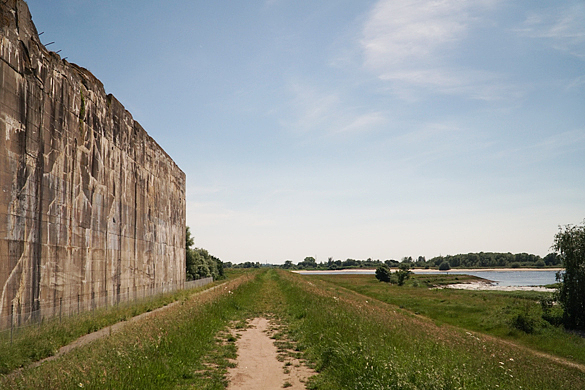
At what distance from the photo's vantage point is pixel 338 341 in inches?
440

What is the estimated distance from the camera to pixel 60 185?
742 inches

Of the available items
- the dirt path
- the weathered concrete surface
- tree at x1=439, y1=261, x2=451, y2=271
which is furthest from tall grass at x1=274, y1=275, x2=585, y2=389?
tree at x1=439, y1=261, x2=451, y2=271

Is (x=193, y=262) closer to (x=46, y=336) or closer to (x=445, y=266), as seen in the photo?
(x=46, y=336)

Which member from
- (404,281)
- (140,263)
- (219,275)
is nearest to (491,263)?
(404,281)

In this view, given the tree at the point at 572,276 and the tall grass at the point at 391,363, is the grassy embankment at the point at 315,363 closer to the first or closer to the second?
the tall grass at the point at 391,363

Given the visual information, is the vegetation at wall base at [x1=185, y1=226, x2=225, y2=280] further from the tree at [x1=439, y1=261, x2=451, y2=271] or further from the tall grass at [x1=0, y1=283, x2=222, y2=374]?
the tree at [x1=439, y1=261, x2=451, y2=271]

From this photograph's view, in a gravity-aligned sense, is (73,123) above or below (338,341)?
above

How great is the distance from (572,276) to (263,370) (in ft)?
93.1

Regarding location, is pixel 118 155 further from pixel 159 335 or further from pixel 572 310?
pixel 572 310

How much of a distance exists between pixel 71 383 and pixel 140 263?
25462 mm

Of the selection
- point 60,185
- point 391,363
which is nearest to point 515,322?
point 391,363

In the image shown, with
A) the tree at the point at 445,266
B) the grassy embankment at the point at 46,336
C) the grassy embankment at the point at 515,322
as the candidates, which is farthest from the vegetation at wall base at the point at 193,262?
the tree at the point at 445,266

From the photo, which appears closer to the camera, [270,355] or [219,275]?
[270,355]

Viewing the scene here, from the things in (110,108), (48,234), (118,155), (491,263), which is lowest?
(491,263)
